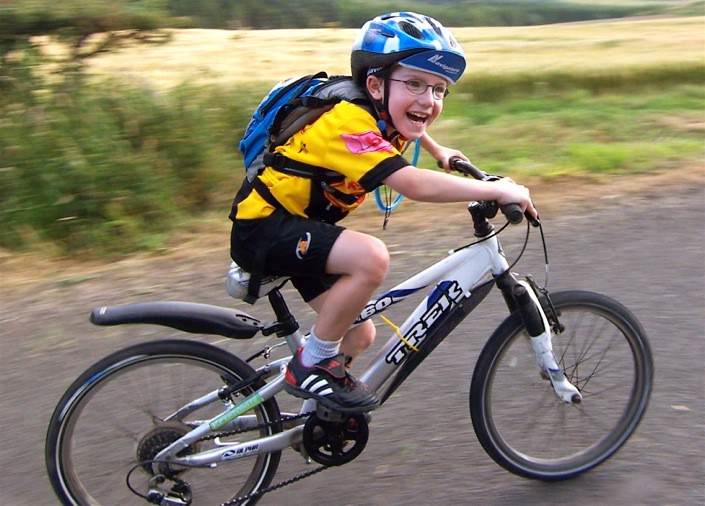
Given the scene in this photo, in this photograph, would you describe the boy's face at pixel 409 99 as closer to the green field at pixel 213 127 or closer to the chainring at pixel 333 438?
the chainring at pixel 333 438

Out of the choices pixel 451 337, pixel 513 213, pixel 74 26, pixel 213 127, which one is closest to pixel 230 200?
pixel 213 127

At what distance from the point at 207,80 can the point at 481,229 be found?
4.95 m

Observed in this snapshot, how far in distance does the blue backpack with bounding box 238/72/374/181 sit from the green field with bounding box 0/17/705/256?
3089 millimetres

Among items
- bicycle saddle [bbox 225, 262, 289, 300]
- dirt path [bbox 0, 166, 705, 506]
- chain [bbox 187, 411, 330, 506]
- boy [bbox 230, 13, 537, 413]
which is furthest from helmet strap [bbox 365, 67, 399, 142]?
dirt path [bbox 0, 166, 705, 506]

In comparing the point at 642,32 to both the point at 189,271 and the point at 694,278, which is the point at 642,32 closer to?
the point at 694,278

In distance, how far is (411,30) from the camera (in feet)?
9.37

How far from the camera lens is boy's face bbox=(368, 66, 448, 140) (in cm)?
289

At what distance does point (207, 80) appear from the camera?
24.4 ft

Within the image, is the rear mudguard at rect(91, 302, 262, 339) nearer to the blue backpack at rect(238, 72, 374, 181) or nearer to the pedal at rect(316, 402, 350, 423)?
the pedal at rect(316, 402, 350, 423)

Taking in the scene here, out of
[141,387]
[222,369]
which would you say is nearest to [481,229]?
[222,369]

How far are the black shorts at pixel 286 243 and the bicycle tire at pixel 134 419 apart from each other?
0.39m

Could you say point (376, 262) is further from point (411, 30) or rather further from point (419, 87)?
point (411, 30)

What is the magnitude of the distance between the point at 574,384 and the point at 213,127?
4433 mm

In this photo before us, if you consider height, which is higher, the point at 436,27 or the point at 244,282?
the point at 436,27
